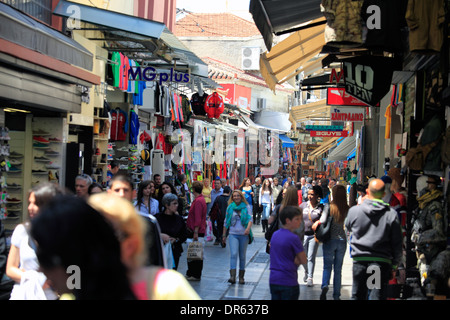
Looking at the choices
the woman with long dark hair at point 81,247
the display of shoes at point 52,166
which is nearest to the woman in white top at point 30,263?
the woman with long dark hair at point 81,247

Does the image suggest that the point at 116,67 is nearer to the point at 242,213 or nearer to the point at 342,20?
the point at 242,213

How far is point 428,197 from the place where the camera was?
25.7 ft

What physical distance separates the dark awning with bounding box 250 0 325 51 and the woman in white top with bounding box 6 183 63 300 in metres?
4.31

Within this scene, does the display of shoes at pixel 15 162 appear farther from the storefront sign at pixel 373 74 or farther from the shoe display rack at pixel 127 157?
the storefront sign at pixel 373 74

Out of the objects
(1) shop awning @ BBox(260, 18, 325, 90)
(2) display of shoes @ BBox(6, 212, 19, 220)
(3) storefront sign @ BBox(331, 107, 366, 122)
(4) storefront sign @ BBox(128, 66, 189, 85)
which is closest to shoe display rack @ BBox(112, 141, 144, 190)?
(4) storefront sign @ BBox(128, 66, 189, 85)

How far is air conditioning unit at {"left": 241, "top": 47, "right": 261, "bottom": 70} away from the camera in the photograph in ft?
A: 170

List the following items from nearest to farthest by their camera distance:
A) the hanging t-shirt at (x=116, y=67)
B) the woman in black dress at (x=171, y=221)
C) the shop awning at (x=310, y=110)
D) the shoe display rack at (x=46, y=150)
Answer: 1. the woman in black dress at (x=171, y=221)
2. the shoe display rack at (x=46, y=150)
3. the hanging t-shirt at (x=116, y=67)
4. the shop awning at (x=310, y=110)

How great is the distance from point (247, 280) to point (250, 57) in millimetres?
41989

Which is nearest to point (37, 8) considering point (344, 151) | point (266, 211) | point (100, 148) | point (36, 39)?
point (36, 39)

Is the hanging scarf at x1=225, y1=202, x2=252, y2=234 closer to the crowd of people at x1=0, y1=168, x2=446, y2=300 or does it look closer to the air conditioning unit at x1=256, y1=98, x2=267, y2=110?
the crowd of people at x1=0, y1=168, x2=446, y2=300

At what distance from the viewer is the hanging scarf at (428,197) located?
25.4ft

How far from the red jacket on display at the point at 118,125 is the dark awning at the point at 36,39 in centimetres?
528
